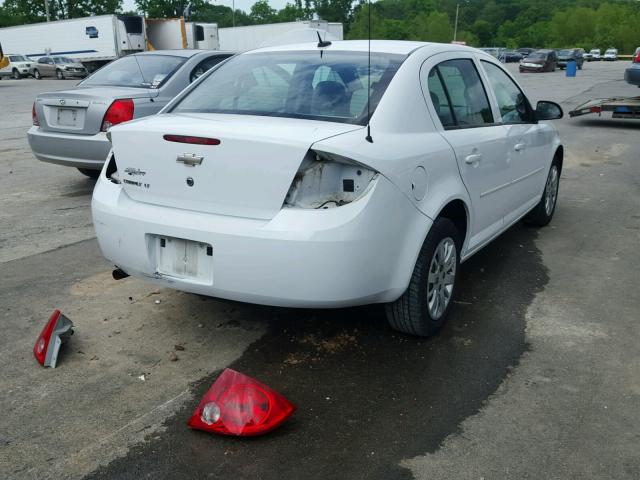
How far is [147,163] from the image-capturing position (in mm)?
3438

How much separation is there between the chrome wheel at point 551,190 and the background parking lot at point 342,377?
761 millimetres

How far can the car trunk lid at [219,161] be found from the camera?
3109mm

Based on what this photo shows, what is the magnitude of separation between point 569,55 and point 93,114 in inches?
2017

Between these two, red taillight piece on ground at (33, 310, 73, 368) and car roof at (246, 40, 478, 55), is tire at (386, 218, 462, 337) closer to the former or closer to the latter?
car roof at (246, 40, 478, 55)

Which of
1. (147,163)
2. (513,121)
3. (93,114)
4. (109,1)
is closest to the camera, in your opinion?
Answer: (147,163)

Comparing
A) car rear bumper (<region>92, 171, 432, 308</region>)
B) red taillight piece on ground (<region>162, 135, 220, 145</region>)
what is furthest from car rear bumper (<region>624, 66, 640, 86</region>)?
red taillight piece on ground (<region>162, 135, 220, 145</region>)

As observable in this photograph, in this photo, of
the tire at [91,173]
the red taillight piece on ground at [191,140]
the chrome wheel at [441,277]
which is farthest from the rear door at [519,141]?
the tire at [91,173]

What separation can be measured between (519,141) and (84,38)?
1431 inches

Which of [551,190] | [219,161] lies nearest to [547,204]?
[551,190]

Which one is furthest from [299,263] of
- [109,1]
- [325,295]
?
[109,1]

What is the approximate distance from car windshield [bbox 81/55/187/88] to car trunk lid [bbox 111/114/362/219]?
4.36 metres

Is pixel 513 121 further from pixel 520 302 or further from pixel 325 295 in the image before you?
pixel 325 295

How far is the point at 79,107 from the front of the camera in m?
7.02

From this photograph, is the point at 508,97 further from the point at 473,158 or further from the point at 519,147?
the point at 473,158
